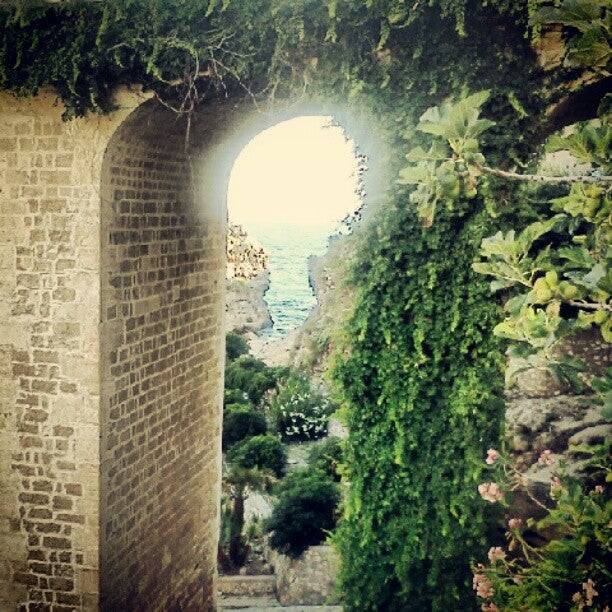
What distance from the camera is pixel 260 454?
10.3m

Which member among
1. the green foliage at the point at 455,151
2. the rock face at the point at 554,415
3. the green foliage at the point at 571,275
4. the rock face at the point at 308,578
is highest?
the green foliage at the point at 455,151

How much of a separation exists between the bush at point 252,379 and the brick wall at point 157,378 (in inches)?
245

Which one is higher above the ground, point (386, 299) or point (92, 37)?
point (92, 37)

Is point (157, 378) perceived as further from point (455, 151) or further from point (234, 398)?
point (234, 398)

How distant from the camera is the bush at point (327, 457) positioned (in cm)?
1015

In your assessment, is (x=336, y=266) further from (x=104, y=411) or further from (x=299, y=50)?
(x=104, y=411)

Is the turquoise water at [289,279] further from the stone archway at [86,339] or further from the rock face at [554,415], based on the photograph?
the rock face at [554,415]

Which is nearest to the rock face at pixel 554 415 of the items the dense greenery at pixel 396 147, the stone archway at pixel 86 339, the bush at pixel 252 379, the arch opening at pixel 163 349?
the dense greenery at pixel 396 147

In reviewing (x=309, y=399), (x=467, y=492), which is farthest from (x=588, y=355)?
(x=309, y=399)

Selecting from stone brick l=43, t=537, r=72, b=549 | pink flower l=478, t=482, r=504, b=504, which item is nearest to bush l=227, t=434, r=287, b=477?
stone brick l=43, t=537, r=72, b=549

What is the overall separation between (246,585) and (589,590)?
676 centimetres

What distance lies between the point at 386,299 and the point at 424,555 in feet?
6.18

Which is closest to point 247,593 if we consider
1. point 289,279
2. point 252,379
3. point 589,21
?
point 252,379

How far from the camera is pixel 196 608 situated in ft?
23.0
